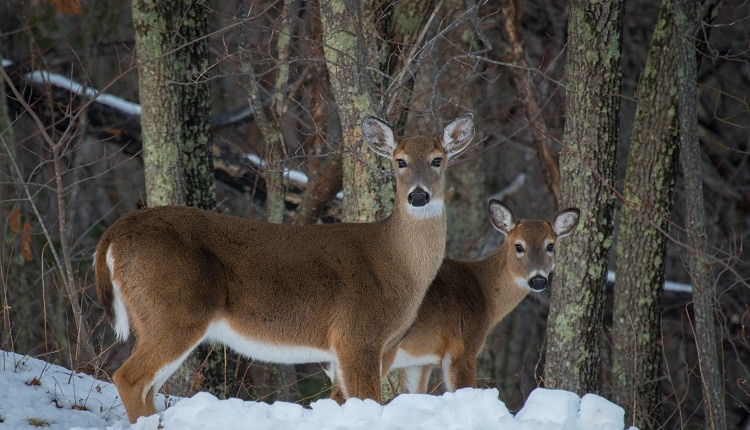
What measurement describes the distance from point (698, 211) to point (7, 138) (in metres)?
6.73

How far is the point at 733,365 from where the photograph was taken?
54.2 ft

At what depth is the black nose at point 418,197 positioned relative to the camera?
21.6 ft

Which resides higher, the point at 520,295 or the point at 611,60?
the point at 611,60

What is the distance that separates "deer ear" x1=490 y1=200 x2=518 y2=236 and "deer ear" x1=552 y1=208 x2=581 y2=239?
621 mm

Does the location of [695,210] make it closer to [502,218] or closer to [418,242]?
[502,218]

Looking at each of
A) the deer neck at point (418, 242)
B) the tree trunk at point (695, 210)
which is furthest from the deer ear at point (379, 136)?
the tree trunk at point (695, 210)

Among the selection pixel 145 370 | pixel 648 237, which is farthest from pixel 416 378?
pixel 145 370

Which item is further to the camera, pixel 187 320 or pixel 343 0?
pixel 343 0

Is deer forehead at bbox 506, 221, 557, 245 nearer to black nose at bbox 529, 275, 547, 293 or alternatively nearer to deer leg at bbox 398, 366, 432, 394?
black nose at bbox 529, 275, 547, 293

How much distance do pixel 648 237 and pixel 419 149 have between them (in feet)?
8.43

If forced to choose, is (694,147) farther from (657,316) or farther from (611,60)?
(657,316)

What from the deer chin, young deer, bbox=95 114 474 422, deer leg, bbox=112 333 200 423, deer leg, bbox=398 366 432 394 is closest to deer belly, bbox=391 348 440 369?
deer leg, bbox=398 366 432 394

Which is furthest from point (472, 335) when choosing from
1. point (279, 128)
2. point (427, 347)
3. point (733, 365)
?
point (733, 365)

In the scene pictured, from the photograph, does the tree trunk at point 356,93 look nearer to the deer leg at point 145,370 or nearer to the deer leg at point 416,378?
the deer leg at point 416,378
